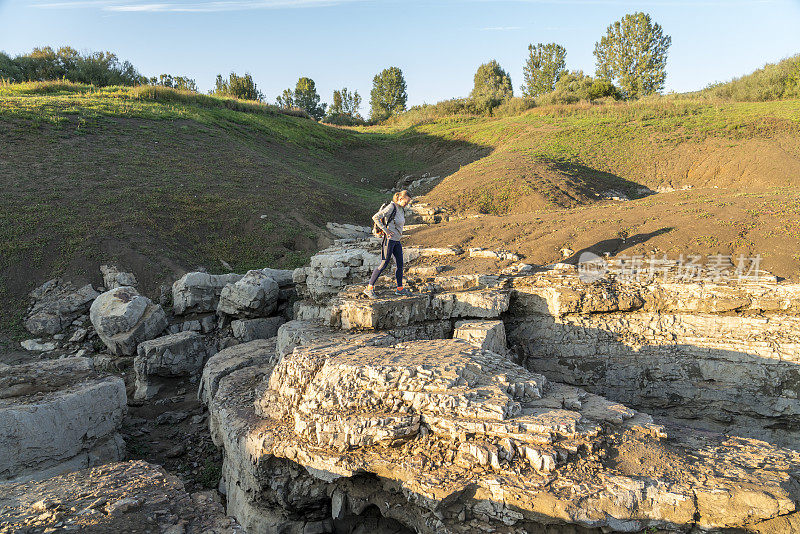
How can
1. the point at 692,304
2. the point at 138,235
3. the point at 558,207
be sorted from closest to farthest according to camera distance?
the point at 692,304
the point at 138,235
the point at 558,207

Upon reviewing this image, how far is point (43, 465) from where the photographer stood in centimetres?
568

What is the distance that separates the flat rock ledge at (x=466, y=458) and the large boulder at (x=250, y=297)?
3994mm

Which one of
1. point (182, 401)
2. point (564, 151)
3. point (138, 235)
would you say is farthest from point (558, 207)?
point (138, 235)

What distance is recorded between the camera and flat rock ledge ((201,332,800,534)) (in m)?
3.67

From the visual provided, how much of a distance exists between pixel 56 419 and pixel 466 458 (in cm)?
536

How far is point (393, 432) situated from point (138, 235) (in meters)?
10.8

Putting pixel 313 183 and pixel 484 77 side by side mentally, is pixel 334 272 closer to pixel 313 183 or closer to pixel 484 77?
pixel 313 183

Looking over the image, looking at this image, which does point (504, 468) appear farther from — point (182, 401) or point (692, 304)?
point (182, 401)

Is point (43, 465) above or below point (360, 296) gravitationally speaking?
below

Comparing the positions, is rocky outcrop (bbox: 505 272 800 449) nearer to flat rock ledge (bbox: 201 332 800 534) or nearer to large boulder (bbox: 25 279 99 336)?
flat rock ledge (bbox: 201 332 800 534)

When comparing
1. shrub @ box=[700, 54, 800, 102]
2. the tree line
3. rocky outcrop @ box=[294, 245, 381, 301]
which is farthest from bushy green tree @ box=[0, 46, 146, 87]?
shrub @ box=[700, 54, 800, 102]

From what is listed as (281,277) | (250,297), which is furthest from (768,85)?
(250,297)

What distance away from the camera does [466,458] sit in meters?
4.07

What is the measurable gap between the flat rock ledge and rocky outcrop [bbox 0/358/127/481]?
2.12 m
